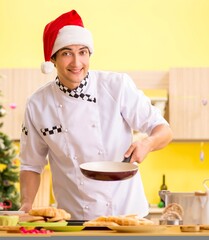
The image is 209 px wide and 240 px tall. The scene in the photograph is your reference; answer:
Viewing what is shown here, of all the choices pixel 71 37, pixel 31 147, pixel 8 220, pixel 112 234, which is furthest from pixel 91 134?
pixel 112 234

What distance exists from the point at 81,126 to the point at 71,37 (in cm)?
39

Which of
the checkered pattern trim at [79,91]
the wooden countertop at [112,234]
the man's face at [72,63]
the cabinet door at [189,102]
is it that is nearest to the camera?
the wooden countertop at [112,234]

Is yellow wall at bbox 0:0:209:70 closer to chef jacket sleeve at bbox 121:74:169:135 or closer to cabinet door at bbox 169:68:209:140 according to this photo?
cabinet door at bbox 169:68:209:140

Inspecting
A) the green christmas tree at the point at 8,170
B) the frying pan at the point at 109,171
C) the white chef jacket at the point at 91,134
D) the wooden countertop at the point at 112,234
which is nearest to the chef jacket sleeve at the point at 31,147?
the white chef jacket at the point at 91,134

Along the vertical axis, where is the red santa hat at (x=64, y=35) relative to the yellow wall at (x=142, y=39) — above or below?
below

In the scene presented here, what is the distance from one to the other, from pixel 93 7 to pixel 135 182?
381cm

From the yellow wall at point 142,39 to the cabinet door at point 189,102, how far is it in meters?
0.34

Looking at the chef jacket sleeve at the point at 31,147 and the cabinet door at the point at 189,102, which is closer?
the chef jacket sleeve at the point at 31,147

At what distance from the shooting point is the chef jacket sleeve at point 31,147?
132 inches

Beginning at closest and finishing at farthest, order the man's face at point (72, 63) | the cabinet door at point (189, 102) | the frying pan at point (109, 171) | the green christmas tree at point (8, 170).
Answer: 1. the frying pan at point (109, 171)
2. the man's face at point (72, 63)
3. the green christmas tree at point (8, 170)
4. the cabinet door at point (189, 102)

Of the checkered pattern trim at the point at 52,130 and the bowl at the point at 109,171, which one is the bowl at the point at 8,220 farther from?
the checkered pattern trim at the point at 52,130

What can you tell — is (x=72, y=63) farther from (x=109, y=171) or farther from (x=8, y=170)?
(x=8, y=170)

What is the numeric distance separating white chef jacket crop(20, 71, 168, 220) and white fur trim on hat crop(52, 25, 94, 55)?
16cm

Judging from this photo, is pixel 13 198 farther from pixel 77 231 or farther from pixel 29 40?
pixel 77 231
